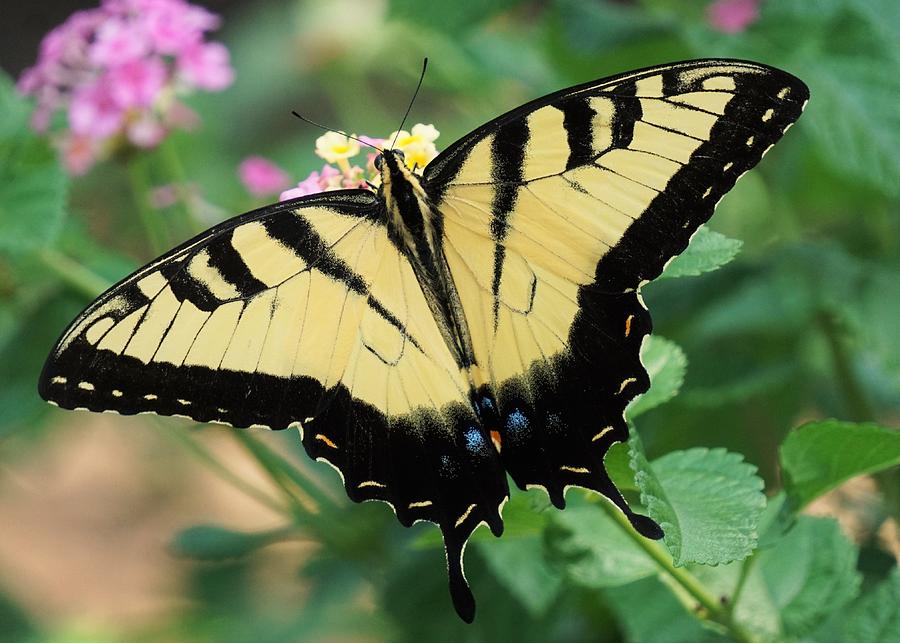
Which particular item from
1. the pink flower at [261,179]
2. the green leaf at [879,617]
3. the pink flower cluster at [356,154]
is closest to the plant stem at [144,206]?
A: the pink flower at [261,179]

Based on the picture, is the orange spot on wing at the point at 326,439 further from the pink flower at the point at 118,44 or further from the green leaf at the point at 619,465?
the pink flower at the point at 118,44

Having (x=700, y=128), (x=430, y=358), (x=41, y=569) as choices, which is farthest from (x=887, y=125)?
(x=41, y=569)

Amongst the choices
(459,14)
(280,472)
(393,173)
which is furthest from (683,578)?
(459,14)

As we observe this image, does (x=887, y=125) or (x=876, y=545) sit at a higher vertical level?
(x=887, y=125)

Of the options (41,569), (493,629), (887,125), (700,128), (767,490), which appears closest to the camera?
(700,128)

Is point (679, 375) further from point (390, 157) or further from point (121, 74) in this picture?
point (121, 74)

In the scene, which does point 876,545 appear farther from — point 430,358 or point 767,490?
point 430,358

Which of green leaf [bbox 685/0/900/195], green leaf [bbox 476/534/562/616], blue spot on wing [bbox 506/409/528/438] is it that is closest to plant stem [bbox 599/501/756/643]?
blue spot on wing [bbox 506/409/528/438]

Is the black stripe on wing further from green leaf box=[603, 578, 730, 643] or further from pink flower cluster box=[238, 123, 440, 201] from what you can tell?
green leaf box=[603, 578, 730, 643]
